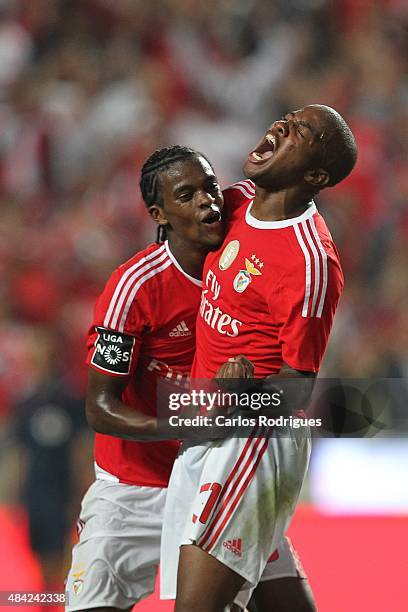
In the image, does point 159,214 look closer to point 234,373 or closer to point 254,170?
point 254,170

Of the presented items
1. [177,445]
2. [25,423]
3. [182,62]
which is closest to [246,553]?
[177,445]

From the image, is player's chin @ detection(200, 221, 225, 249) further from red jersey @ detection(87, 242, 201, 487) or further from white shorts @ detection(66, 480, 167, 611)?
white shorts @ detection(66, 480, 167, 611)

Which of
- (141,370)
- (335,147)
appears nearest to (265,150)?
(335,147)

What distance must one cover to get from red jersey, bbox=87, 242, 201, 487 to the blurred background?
6.25ft

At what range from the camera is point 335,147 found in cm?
232

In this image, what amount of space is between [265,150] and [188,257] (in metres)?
0.38

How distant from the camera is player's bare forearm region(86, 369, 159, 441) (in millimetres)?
2506

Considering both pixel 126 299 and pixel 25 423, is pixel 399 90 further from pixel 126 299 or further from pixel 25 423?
pixel 126 299

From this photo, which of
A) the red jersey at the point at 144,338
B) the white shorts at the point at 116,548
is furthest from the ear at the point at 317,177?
the white shorts at the point at 116,548

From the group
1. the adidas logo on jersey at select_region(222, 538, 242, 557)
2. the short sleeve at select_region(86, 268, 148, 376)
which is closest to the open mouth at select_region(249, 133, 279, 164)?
the short sleeve at select_region(86, 268, 148, 376)

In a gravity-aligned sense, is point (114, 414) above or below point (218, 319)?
below

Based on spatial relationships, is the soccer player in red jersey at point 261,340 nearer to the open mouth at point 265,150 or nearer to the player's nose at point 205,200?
the open mouth at point 265,150

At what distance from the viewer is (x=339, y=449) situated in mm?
3723

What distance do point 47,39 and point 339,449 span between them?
416 cm
